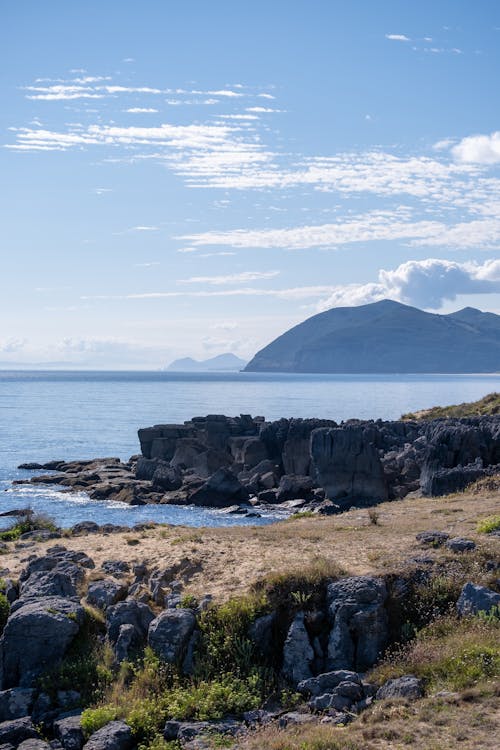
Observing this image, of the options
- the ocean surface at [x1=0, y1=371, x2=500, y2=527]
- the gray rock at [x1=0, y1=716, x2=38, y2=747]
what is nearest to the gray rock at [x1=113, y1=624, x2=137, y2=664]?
the gray rock at [x1=0, y1=716, x2=38, y2=747]

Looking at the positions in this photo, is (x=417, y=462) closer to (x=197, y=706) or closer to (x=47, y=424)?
(x=197, y=706)

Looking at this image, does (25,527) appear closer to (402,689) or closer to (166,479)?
(402,689)

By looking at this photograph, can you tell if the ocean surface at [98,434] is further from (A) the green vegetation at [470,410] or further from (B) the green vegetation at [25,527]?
(A) the green vegetation at [470,410]

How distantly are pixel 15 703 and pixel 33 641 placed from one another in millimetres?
1547

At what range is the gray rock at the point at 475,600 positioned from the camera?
16.0m

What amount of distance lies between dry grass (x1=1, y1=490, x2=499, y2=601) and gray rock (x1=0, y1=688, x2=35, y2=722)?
4.44 meters

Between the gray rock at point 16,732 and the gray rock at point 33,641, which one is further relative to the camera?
the gray rock at point 33,641

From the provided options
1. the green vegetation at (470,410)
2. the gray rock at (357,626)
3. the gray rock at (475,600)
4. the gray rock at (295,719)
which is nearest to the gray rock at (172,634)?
the gray rock at (357,626)

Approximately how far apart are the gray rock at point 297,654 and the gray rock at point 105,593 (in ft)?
16.6

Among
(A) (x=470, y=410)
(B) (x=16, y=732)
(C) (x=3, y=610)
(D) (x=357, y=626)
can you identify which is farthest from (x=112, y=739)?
(A) (x=470, y=410)

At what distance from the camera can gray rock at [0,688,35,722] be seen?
15.2m

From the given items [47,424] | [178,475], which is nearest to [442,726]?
[178,475]

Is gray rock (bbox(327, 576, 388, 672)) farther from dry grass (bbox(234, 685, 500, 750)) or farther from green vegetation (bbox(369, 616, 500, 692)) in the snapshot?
dry grass (bbox(234, 685, 500, 750))

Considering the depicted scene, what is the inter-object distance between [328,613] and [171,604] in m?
3.78
